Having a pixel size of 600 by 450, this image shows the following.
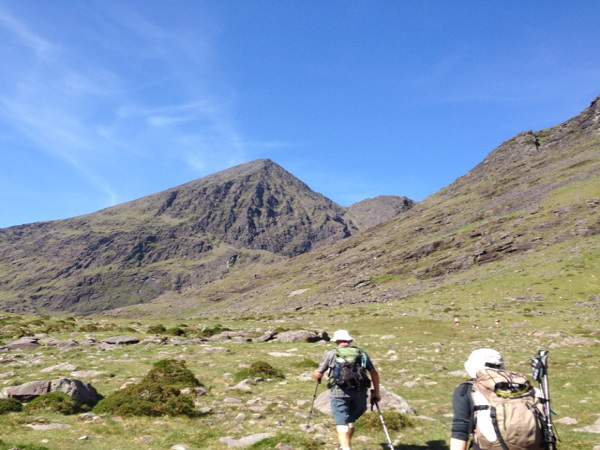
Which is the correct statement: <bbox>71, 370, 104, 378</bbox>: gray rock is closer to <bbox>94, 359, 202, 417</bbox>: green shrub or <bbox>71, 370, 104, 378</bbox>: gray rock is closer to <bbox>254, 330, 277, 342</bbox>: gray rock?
<bbox>94, 359, 202, 417</bbox>: green shrub

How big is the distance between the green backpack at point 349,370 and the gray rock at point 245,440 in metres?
2.91

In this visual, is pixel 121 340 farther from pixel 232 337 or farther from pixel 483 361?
pixel 483 361

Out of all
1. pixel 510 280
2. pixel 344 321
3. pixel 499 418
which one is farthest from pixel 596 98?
pixel 499 418

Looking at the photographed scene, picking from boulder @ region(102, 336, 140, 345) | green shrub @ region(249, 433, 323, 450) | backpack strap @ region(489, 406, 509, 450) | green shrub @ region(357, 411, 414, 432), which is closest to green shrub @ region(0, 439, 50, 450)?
green shrub @ region(249, 433, 323, 450)

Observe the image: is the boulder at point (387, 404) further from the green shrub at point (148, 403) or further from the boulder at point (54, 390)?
the boulder at point (54, 390)

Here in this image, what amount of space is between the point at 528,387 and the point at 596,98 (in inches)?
8721

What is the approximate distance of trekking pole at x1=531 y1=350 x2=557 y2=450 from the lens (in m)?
6.26

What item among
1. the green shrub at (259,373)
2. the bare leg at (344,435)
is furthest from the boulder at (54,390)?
the bare leg at (344,435)

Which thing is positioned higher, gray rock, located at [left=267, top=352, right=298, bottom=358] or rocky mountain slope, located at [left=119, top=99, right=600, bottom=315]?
rocky mountain slope, located at [left=119, top=99, right=600, bottom=315]

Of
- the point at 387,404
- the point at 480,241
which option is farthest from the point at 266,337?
the point at 480,241

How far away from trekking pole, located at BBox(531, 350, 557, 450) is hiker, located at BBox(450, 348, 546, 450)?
3.6 inches

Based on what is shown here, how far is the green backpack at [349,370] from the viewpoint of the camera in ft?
34.3

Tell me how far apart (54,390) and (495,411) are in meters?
14.8

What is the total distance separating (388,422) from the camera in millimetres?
13172
